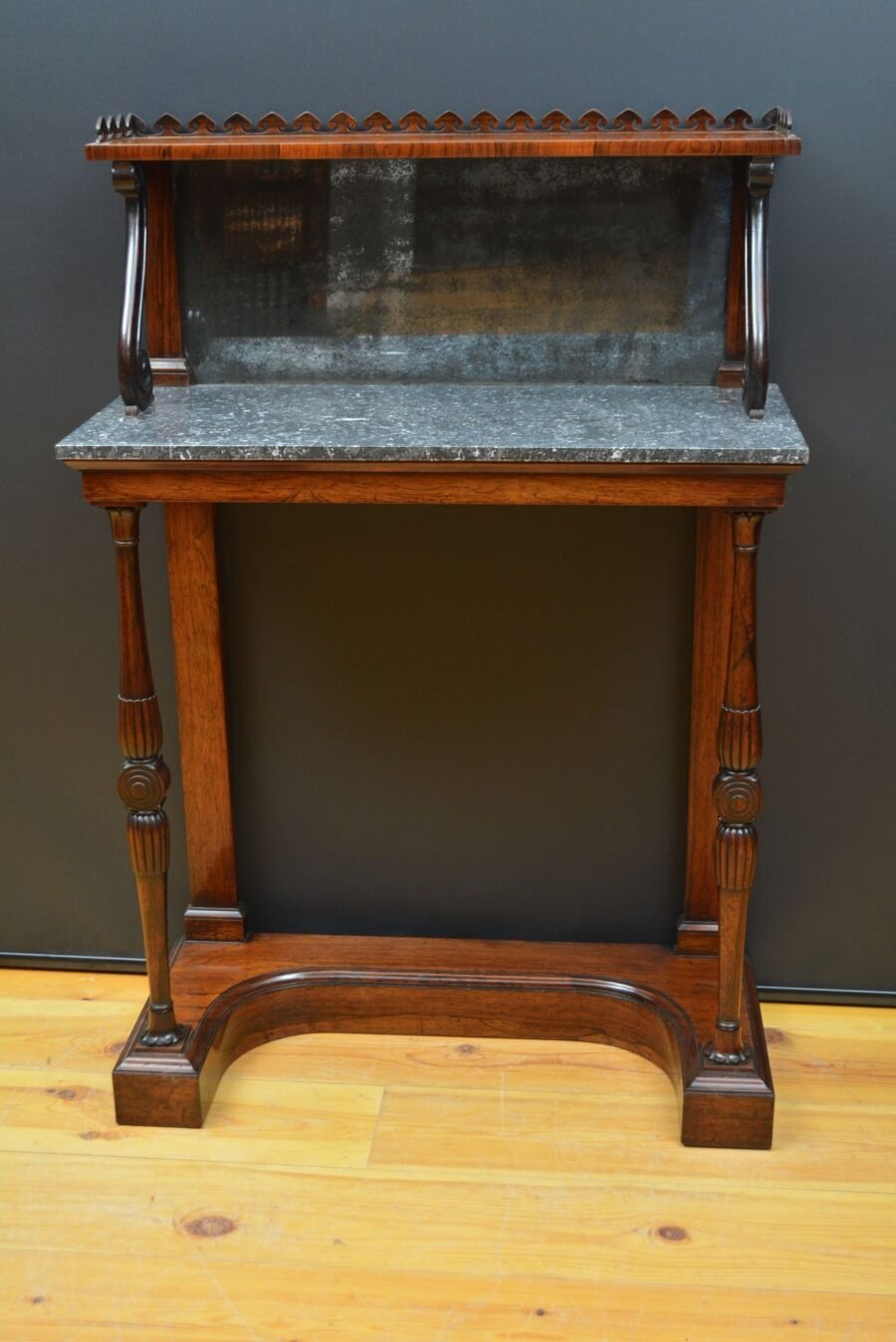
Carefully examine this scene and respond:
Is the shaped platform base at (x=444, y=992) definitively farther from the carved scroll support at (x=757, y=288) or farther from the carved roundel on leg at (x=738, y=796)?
the carved scroll support at (x=757, y=288)

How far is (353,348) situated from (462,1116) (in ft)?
4.29

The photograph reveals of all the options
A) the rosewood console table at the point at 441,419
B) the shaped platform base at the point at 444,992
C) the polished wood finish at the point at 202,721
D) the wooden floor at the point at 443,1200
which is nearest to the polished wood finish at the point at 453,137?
the rosewood console table at the point at 441,419

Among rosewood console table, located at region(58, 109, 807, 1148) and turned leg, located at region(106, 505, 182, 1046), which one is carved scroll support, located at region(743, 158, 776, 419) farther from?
turned leg, located at region(106, 505, 182, 1046)

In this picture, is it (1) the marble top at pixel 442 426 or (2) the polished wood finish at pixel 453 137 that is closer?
(1) the marble top at pixel 442 426

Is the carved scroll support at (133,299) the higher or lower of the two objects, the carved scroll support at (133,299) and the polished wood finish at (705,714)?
the higher

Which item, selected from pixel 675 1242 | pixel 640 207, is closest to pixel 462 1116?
pixel 675 1242

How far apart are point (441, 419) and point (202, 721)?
2.65 ft

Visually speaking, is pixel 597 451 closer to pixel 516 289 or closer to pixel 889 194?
pixel 516 289

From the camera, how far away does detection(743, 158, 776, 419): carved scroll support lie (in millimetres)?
2254

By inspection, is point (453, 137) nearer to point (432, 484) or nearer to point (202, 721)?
point (432, 484)

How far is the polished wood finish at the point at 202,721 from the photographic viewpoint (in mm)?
2684

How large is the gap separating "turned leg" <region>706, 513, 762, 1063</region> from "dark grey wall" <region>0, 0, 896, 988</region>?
16.8 inches

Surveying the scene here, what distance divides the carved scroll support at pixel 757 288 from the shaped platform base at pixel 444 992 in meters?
1.05

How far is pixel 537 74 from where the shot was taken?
2465 millimetres
